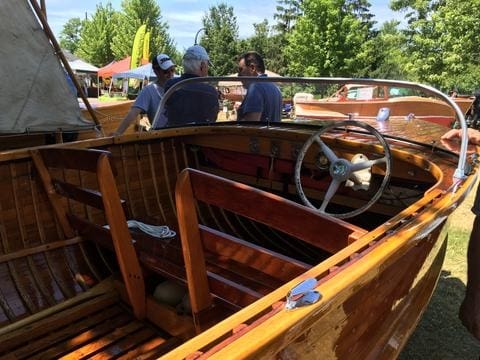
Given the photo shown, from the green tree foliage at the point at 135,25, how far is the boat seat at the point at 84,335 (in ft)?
129

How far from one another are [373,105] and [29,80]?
352 cm

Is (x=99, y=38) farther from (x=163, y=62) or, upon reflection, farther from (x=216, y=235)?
(x=216, y=235)

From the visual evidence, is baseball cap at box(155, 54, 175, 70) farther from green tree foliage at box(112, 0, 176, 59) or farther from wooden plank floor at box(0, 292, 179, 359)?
green tree foliage at box(112, 0, 176, 59)

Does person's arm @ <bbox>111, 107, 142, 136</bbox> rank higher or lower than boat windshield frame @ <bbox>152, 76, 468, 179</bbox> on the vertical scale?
lower

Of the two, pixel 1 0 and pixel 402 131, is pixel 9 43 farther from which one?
pixel 402 131

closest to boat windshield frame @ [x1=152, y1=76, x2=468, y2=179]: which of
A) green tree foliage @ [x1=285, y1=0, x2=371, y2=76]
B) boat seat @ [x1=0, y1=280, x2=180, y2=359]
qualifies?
boat seat @ [x1=0, y1=280, x2=180, y2=359]

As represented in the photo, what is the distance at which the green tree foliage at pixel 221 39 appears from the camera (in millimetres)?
43303

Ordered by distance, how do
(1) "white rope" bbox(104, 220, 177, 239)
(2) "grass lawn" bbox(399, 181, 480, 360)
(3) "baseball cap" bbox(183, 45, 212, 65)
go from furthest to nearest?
1. (3) "baseball cap" bbox(183, 45, 212, 65)
2. (2) "grass lawn" bbox(399, 181, 480, 360)
3. (1) "white rope" bbox(104, 220, 177, 239)

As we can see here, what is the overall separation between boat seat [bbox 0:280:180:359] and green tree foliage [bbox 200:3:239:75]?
137ft

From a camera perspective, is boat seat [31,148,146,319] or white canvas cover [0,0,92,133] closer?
boat seat [31,148,146,319]

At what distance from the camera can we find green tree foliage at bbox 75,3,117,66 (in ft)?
144

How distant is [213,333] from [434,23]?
1914 cm

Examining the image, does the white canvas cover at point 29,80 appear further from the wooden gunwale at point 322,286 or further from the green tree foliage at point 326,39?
the green tree foliage at point 326,39

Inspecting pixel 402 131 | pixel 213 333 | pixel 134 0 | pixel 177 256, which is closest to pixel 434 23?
pixel 402 131
